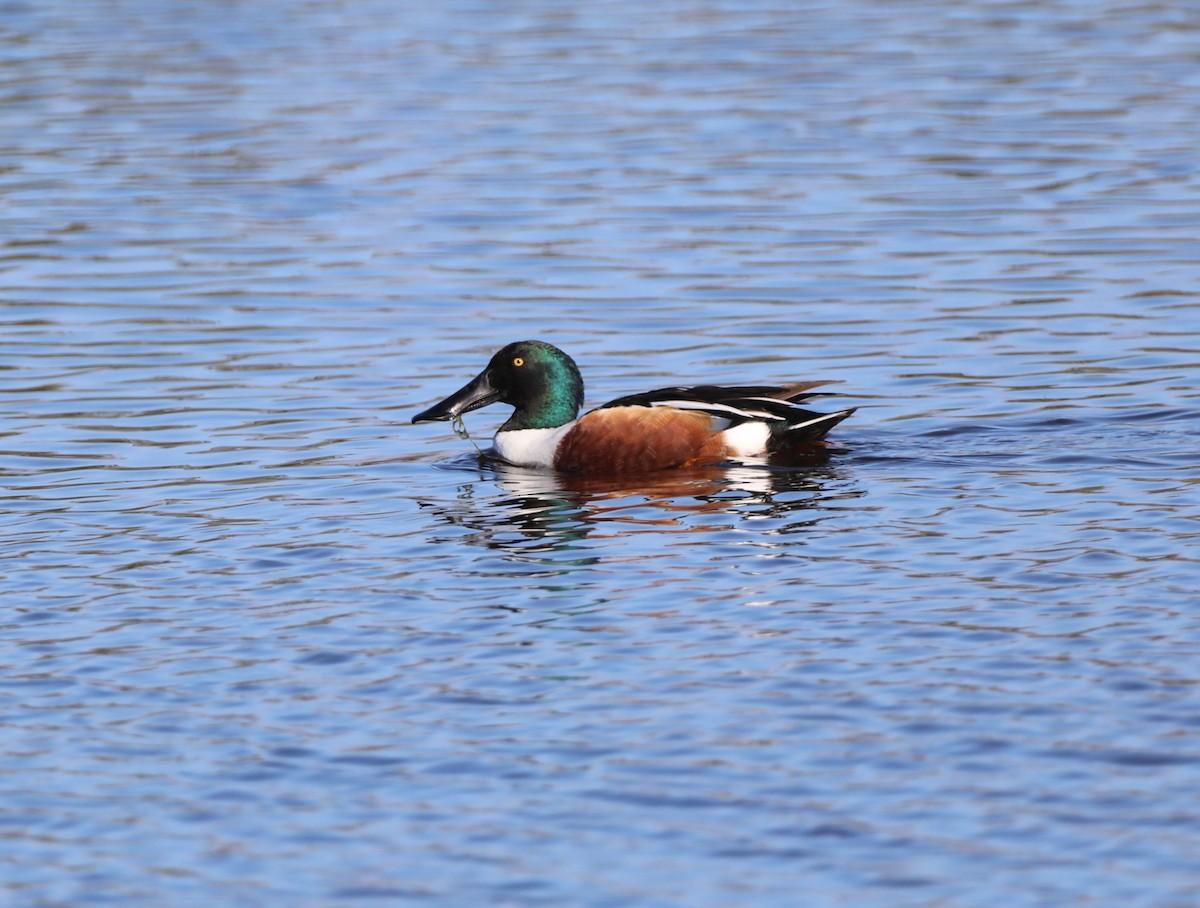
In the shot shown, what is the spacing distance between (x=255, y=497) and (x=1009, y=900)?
6.09 metres

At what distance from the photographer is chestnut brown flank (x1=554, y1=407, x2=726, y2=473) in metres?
11.6

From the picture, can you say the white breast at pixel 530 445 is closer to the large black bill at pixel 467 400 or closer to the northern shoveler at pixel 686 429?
the northern shoveler at pixel 686 429

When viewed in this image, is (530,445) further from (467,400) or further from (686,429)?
(686,429)

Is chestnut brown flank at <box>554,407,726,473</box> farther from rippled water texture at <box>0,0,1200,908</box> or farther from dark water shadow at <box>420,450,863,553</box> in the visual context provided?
rippled water texture at <box>0,0,1200,908</box>

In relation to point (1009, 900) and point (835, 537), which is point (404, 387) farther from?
point (1009, 900)

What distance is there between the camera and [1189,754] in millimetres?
6777

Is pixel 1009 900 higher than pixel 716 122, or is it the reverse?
pixel 716 122

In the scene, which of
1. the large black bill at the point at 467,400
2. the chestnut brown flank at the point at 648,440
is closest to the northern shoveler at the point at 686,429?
the chestnut brown flank at the point at 648,440

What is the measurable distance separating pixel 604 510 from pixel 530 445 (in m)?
1.55

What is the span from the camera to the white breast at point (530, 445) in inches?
477

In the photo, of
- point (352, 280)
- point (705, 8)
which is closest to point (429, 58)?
point (705, 8)

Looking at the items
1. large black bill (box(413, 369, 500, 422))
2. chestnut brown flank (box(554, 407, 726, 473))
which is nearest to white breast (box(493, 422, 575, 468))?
large black bill (box(413, 369, 500, 422))

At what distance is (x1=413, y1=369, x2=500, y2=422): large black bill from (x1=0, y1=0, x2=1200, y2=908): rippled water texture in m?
0.28

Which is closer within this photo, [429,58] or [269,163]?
[269,163]
